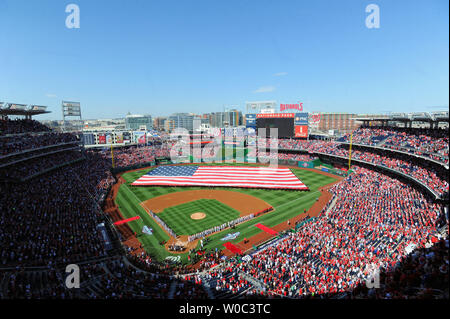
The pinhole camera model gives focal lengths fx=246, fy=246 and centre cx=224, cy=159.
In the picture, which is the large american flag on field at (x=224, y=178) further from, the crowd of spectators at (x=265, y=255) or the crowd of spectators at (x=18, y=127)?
the crowd of spectators at (x=18, y=127)

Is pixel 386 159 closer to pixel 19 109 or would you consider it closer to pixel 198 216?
pixel 198 216

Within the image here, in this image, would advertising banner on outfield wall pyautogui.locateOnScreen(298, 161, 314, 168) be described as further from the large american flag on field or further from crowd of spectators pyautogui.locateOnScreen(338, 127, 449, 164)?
the large american flag on field

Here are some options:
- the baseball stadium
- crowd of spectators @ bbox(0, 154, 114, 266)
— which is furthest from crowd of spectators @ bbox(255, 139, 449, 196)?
crowd of spectators @ bbox(0, 154, 114, 266)

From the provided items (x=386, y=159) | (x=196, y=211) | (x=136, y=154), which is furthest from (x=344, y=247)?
(x=136, y=154)

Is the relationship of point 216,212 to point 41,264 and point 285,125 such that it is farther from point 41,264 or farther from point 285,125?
point 285,125

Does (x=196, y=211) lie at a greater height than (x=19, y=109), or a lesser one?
lesser
